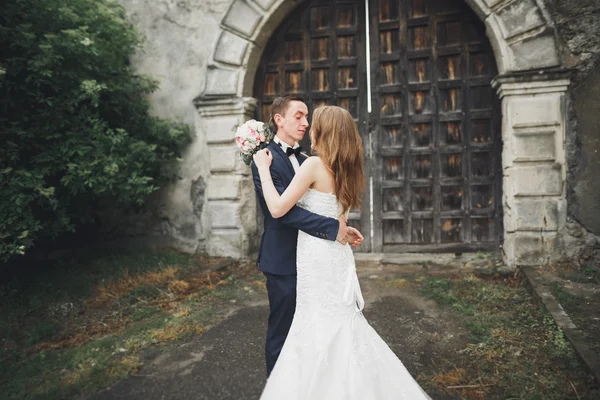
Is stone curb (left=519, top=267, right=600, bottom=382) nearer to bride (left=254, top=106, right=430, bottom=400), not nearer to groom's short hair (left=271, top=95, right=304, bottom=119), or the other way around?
bride (left=254, top=106, right=430, bottom=400)

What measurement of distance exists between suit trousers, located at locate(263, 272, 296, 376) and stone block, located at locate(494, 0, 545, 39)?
4108 millimetres

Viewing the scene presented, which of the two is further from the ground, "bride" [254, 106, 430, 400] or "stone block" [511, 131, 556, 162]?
"stone block" [511, 131, 556, 162]

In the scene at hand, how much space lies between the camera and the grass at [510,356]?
241 centimetres

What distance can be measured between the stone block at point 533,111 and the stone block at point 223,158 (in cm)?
342

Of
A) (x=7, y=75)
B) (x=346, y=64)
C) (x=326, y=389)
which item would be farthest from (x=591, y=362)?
(x=7, y=75)

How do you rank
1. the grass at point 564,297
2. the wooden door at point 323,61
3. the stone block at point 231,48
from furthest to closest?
the wooden door at point 323,61 < the stone block at point 231,48 < the grass at point 564,297

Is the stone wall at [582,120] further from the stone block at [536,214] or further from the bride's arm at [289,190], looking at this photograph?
the bride's arm at [289,190]

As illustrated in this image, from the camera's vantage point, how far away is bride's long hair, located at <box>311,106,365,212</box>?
2.14m

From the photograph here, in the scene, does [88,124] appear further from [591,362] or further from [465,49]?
[591,362]

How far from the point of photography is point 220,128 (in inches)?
221

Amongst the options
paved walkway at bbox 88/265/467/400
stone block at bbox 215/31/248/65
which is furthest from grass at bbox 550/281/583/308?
stone block at bbox 215/31/248/65

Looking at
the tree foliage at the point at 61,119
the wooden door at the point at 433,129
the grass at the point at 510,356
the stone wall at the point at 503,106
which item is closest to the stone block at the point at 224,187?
the stone wall at the point at 503,106

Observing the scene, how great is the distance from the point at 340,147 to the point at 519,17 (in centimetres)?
380

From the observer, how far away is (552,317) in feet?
10.5
